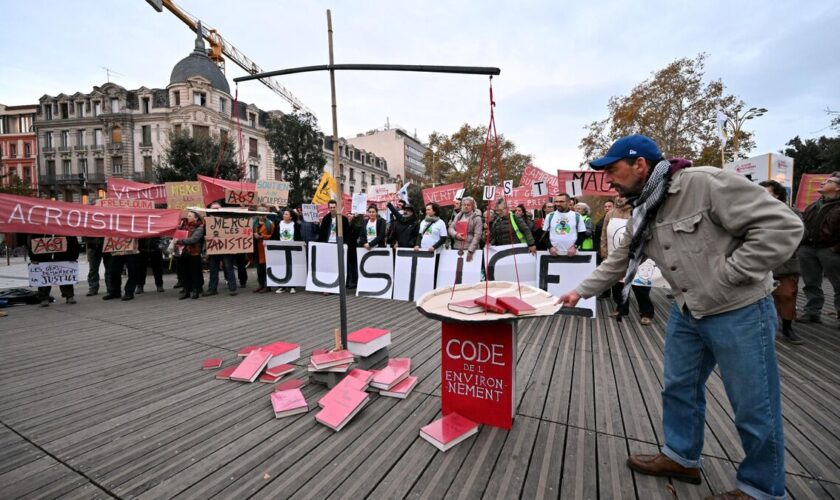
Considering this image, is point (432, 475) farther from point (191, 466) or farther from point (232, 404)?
point (232, 404)

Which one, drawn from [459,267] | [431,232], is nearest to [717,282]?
[459,267]

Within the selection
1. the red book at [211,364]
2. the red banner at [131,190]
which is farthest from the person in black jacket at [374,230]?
the red banner at [131,190]

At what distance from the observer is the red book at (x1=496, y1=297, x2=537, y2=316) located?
6.88 feet

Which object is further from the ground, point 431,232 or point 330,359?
point 431,232

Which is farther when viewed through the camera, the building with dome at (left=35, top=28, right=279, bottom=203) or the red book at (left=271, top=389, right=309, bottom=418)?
the building with dome at (left=35, top=28, right=279, bottom=203)

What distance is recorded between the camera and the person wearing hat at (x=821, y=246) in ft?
15.3

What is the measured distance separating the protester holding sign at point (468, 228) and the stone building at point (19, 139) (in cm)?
6457

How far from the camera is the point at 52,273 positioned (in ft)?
23.3

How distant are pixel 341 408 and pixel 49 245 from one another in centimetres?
794

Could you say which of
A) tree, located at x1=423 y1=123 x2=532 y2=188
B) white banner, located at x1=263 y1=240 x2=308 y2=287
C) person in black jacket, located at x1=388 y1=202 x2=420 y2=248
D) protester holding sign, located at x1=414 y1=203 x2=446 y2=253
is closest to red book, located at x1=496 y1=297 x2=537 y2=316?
protester holding sign, located at x1=414 y1=203 x2=446 y2=253

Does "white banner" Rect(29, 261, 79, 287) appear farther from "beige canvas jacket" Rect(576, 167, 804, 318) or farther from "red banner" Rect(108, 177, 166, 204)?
"beige canvas jacket" Rect(576, 167, 804, 318)

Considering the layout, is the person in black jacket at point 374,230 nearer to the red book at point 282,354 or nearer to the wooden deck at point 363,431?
the wooden deck at point 363,431

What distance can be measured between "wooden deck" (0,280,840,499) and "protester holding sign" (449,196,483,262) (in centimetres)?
251

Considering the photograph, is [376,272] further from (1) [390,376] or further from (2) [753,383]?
(2) [753,383]
